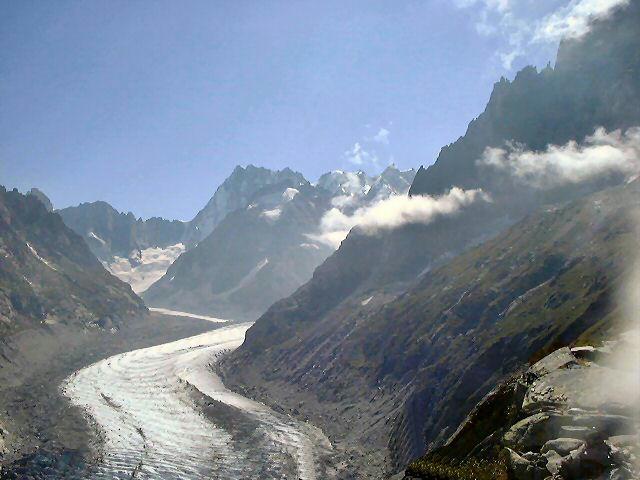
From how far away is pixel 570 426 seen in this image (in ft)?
118

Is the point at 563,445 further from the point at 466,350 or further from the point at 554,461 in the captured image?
the point at 466,350

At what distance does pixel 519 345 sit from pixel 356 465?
154ft

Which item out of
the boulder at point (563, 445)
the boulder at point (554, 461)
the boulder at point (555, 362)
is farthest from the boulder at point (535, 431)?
the boulder at point (555, 362)

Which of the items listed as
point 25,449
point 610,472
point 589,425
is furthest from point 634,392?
point 25,449

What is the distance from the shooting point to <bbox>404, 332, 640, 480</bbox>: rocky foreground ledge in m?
31.4

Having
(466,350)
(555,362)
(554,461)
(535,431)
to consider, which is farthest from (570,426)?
(466,350)

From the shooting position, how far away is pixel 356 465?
12431 cm

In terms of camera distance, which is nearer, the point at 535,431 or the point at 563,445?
the point at 563,445

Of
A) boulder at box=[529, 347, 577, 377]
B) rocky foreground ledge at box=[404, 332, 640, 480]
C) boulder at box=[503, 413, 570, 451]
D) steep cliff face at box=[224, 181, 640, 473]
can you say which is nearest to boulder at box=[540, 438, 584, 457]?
rocky foreground ledge at box=[404, 332, 640, 480]

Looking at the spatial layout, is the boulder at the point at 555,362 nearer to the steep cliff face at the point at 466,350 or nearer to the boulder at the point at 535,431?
the boulder at the point at 535,431

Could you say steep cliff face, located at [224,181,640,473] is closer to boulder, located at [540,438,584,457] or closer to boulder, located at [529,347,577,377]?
boulder, located at [529,347,577,377]

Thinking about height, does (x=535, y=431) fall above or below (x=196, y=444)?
above

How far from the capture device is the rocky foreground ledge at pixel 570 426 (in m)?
31.4

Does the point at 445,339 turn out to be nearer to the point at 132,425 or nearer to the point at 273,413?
the point at 273,413
